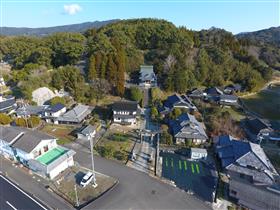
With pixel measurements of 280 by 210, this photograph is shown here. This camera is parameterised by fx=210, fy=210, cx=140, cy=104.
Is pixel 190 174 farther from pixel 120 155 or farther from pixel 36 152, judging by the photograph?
pixel 36 152

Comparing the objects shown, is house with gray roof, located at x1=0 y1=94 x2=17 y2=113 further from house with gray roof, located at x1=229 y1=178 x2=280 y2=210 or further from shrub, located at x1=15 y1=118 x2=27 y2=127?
house with gray roof, located at x1=229 y1=178 x2=280 y2=210

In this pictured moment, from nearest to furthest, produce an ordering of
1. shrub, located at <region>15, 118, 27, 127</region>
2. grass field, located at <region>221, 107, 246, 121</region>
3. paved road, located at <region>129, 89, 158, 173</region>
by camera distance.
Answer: paved road, located at <region>129, 89, 158, 173</region> < shrub, located at <region>15, 118, 27, 127</region> < grass field, located at <region>221, 107, 246, 121</region>

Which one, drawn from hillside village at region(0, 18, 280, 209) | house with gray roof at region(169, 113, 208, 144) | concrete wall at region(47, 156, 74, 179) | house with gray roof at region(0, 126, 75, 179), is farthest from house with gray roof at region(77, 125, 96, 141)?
house with gray roof at region(169, 113, 208, 144)

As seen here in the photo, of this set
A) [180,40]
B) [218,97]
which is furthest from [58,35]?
[218,97]

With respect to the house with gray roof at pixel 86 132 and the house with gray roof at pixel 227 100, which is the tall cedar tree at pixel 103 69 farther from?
the house with gray roof at pixel 227 100

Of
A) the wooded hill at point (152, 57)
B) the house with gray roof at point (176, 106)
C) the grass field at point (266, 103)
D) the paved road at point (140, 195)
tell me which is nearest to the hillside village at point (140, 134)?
the house with gray roof at point (176, 106)

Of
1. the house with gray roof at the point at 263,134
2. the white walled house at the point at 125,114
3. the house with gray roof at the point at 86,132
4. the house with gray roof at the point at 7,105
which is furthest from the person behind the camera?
the house with gray roof at the point at 7,105

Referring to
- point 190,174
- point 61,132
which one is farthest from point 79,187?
point 61,132
